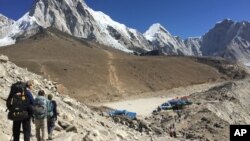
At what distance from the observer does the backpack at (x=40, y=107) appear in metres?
15.7

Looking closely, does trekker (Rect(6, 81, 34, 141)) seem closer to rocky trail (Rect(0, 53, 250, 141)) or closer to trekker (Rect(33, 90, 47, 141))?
trekker (Rect(33, 90, 47, 141))

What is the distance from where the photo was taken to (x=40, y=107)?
620 inches

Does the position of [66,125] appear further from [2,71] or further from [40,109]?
[2,71]

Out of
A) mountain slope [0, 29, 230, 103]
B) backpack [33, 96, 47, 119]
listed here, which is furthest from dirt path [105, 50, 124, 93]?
backpack [33, 96, 47, 119]

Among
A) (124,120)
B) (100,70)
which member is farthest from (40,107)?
(100,70)

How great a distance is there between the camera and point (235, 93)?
72.1 metres

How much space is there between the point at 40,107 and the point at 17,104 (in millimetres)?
1961

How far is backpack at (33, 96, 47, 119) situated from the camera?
1570 centimetres

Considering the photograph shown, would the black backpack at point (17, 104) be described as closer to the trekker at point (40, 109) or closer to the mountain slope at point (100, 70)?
the trekker at point (40, 109)

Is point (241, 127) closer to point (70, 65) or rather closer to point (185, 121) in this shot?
point (185, 121)

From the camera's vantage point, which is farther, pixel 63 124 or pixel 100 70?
pixel 100 70

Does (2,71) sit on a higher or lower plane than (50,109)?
higher

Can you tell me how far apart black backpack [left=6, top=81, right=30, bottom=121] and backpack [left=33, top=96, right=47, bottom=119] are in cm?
171

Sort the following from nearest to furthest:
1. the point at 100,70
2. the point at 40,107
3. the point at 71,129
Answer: the point at 40,107
the point at 71,129
the point at 100,70
